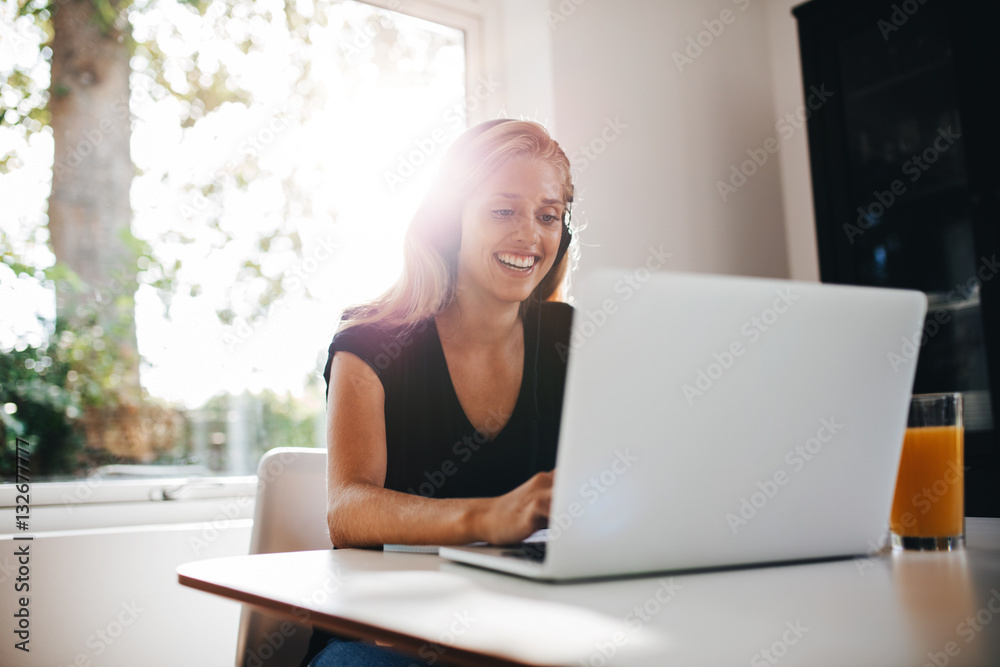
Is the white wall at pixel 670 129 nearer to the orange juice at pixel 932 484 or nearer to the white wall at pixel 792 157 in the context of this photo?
the white wall at pixel 792 157

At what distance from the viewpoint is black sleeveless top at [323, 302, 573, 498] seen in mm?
1230

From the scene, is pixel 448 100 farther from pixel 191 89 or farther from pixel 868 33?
pixel 868 33

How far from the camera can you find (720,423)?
60 centimetres

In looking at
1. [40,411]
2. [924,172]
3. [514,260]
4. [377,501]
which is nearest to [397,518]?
[377,501]

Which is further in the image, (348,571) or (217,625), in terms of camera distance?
(217,625)

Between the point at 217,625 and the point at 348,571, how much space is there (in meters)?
1.17

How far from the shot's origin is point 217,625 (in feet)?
5.56

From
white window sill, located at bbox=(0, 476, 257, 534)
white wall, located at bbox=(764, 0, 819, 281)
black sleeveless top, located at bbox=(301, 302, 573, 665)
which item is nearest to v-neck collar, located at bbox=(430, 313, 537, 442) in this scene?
black sleeveless top, located at bbox=(301, 302, 573, 665)

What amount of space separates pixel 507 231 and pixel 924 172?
63.0 inches

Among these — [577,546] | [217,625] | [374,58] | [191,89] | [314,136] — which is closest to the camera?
[577,546]

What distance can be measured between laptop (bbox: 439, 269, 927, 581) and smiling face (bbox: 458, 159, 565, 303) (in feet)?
2.58

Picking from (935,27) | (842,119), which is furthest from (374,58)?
(935,27)

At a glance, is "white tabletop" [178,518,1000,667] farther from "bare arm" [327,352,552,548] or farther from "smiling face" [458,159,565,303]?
"smiling face" [458,159,565,303]

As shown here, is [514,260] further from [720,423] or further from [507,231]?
[720,423]
